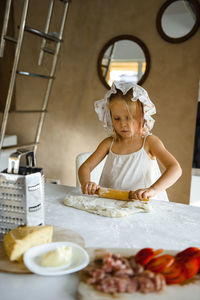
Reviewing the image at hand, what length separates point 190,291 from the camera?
496mm

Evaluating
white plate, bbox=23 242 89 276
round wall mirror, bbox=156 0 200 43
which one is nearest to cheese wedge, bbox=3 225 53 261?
white plate, bbox=23 242 89 276

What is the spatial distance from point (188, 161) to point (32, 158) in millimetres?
1626

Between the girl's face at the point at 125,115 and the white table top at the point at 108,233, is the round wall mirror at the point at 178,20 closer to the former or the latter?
the girl's face at the point at 125,115

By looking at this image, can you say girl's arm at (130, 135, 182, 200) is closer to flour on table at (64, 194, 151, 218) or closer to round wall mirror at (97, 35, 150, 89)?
flour on table at (64, 194, 151, 218)

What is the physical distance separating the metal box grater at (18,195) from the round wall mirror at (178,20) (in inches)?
68.5

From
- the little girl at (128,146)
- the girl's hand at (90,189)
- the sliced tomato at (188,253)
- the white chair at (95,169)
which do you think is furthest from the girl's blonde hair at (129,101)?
the sliced tomato at (188,253)

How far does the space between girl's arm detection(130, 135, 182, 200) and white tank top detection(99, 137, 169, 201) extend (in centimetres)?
5

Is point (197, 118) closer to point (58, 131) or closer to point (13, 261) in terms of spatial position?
point (58, 131)

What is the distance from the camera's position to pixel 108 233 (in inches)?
30.1

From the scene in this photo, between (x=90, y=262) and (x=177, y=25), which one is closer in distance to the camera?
(x=90, y=262)

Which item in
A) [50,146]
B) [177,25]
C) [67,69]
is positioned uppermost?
[177,25]

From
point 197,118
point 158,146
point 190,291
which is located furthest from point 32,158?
point 197,118

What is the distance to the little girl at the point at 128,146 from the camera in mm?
1350

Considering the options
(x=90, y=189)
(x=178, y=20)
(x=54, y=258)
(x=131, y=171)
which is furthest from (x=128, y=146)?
(x=178, y=20)
